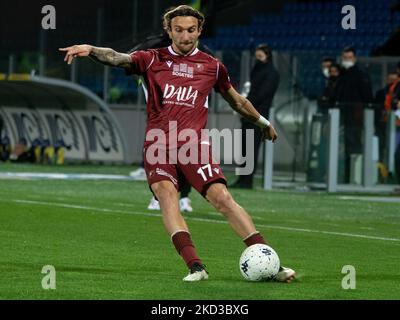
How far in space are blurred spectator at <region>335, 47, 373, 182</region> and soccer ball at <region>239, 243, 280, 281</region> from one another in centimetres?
1252

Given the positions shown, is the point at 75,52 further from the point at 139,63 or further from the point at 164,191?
the point at 164,191

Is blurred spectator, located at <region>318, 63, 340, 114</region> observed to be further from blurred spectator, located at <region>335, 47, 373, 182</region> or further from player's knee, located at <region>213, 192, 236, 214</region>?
player's knee, located at <region>213, 192, 236, 214</region>

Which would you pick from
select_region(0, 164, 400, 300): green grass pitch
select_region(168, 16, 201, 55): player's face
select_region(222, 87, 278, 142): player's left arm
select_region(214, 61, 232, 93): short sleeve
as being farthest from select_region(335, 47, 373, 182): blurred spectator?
select_region(168, 16, 201, 55): player's face

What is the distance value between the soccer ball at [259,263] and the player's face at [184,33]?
1.54 m

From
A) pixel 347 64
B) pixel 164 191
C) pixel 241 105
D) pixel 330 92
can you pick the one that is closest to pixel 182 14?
pixel 241 105

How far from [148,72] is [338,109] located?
Answer: 40.1 feet

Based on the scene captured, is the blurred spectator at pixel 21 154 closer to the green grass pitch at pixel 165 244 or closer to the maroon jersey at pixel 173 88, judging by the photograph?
the green grass pitch at pixel 165 244

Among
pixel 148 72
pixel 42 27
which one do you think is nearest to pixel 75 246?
pixel 148 72

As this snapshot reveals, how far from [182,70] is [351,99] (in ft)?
42.8

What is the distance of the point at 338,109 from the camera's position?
21594 mm

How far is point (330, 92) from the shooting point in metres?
22.6

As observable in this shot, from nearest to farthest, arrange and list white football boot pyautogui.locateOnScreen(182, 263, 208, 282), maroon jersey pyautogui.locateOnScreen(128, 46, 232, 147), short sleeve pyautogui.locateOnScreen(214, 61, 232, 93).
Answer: white football boot pyautogui.locateOnScreen(182, 263, 208, 282) → maroon jersey pyautogui.locateOnScreen(128, 46, 232, 147) → short sleeve pyautogui.locateOnScreen(214, 61, 232, 93)

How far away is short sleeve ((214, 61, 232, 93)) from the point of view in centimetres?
986
